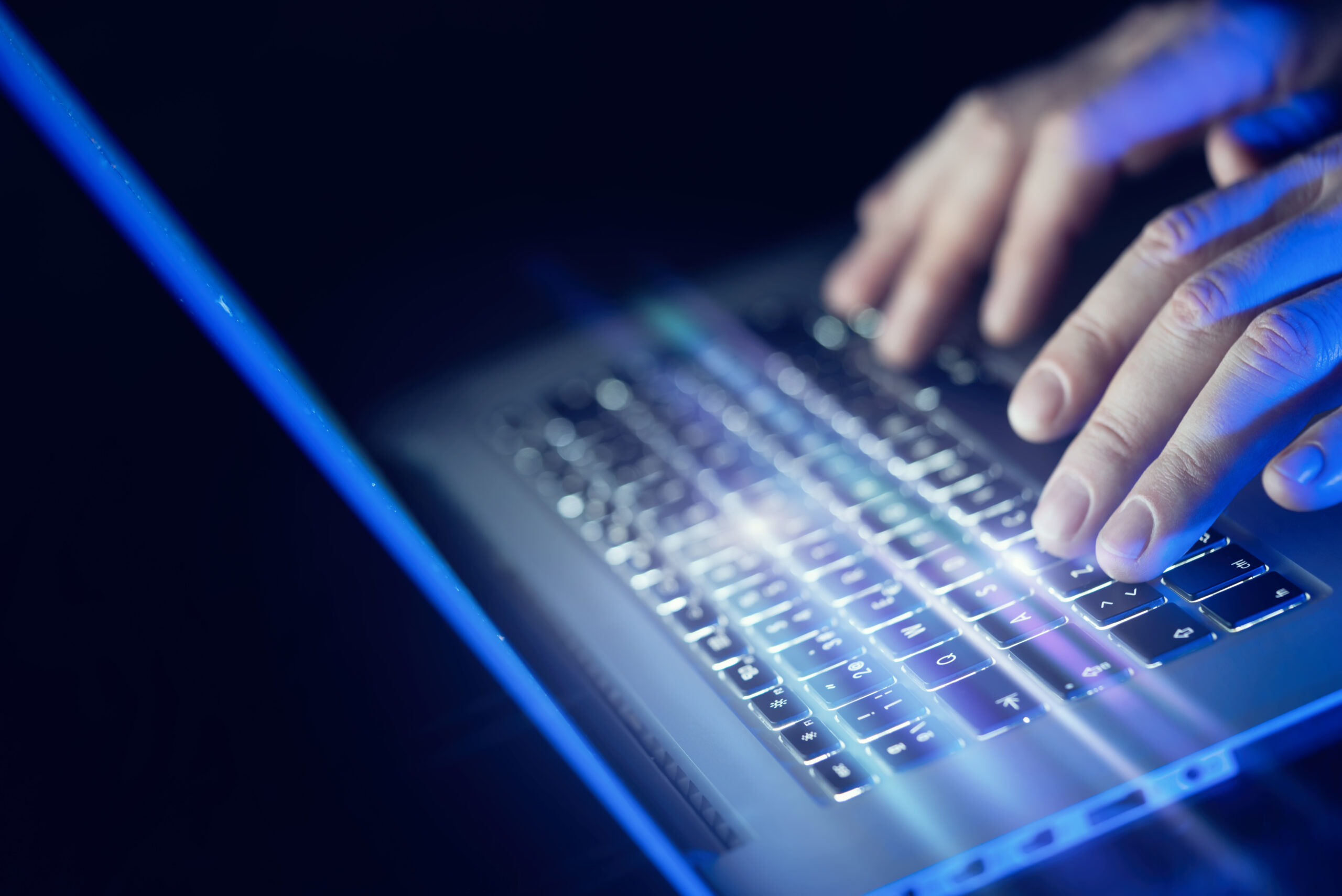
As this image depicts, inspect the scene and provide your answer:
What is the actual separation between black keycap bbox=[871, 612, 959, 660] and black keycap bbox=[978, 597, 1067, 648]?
20mm

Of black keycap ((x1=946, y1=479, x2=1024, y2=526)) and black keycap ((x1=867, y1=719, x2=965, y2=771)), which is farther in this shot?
black keycap ((x1=946, y1=479, x2=1024, y2=526))

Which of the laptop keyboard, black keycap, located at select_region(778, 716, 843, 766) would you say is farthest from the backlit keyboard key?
black keycap, located at select_region(778, 716, 843, 766)

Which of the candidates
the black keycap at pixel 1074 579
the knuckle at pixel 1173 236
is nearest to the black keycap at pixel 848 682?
the black keycap at pixel 1074 579

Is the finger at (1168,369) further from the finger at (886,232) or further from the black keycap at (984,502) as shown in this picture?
the finger at (886,232)

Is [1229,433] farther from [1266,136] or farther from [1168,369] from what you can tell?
[1266,136]

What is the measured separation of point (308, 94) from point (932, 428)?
774 millimetres

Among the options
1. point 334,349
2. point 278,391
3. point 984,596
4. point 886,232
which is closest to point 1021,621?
point 984,596

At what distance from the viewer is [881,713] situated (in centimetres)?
54

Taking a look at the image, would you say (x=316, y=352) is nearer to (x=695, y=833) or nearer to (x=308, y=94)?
(x=308, y=94)

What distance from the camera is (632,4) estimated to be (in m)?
1.17

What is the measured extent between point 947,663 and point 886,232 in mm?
537

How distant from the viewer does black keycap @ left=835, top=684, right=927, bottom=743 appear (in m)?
0.53

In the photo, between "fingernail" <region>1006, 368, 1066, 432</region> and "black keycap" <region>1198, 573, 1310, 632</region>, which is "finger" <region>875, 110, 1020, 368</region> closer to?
"fingernail" <region>1006, 368, 1066, 432</region>

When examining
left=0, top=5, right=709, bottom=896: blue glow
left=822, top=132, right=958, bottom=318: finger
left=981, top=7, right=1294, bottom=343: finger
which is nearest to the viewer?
left=0, top=5, right=709, bottom=896: blue glow
